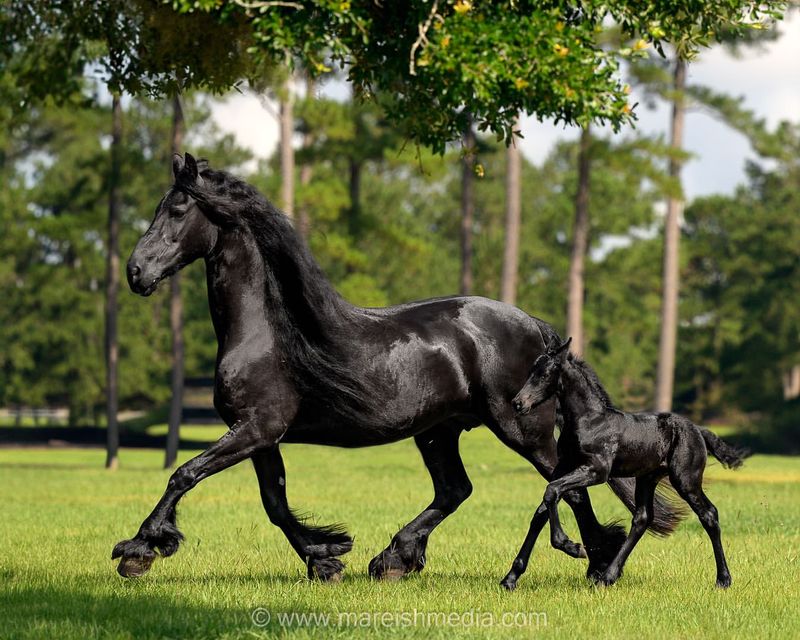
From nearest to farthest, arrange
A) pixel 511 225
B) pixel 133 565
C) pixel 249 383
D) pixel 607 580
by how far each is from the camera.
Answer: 1. pixel 133 565
2. pixel 249 383
3. pixel 607 580
4. pixel 511 225

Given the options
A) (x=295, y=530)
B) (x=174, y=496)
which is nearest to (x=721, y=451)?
(x=295, y=530)

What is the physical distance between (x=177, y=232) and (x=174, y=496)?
6.17 ft

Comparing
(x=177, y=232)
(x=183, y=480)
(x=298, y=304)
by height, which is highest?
(x=177, y=232)

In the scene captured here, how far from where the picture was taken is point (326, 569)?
31.1ft

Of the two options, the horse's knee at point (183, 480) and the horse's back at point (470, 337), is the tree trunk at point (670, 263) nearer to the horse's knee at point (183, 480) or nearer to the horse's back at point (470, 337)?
the horse's back at point (470, 337)

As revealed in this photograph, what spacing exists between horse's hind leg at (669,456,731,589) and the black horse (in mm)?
635

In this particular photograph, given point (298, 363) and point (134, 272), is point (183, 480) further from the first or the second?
point (134, 272)

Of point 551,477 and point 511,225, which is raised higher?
point 511,225

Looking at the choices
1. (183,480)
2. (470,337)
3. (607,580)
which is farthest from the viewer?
(470,337)

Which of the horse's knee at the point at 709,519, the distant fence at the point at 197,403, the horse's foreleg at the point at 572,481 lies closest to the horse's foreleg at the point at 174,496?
the horse's foreleg at the point at 572,481

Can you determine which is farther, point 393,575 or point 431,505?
point 431,505

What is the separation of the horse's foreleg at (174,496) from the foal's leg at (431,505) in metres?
1.54

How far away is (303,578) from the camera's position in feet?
32.1

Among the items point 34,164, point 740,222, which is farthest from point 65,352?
point 740,222
